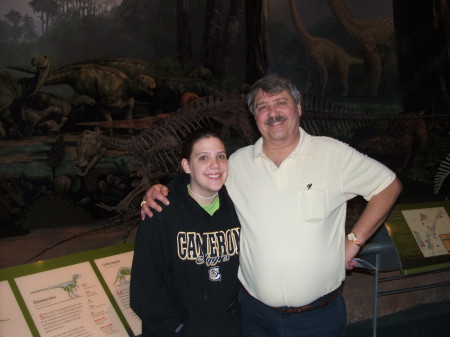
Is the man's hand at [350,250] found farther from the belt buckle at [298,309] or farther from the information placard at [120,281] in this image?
the information placard at [120,281]

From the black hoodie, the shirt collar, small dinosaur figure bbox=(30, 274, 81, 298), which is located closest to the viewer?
the black hoodie

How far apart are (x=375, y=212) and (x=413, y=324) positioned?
7.75 feet

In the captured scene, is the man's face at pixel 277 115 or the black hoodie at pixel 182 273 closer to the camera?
the black hoodie at pixel 182 273

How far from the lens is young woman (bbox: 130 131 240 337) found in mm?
1727

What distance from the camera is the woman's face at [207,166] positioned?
179cm

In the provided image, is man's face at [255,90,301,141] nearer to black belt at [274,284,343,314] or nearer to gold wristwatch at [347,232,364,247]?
gold wristwatch at [347,232,364,247]

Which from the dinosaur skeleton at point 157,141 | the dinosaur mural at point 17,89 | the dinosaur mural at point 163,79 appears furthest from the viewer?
the dinosaur mural at point 163,79

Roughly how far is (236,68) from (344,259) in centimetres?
508

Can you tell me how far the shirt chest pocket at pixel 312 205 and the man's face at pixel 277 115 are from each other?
31cm

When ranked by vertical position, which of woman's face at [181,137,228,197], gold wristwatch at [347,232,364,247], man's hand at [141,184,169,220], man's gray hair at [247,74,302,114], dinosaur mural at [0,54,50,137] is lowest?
gold wristwatch at [347,232,364,247]

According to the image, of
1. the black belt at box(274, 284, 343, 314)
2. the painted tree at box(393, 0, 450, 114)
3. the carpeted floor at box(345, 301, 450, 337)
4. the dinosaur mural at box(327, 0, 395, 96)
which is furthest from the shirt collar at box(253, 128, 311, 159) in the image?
the painted tree at box(393, 0, 450, 114)

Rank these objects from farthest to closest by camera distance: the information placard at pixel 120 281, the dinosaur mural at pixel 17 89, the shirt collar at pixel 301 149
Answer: the dinosaur mural at pixel 17 89 < the information placard at pixel 120 281 < the shirt collar at pixel 301 149

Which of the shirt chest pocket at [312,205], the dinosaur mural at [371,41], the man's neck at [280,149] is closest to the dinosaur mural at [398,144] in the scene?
the dinosaur mural at [371,41]

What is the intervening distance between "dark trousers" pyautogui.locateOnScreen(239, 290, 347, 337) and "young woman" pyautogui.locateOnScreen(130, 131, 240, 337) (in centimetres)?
14
